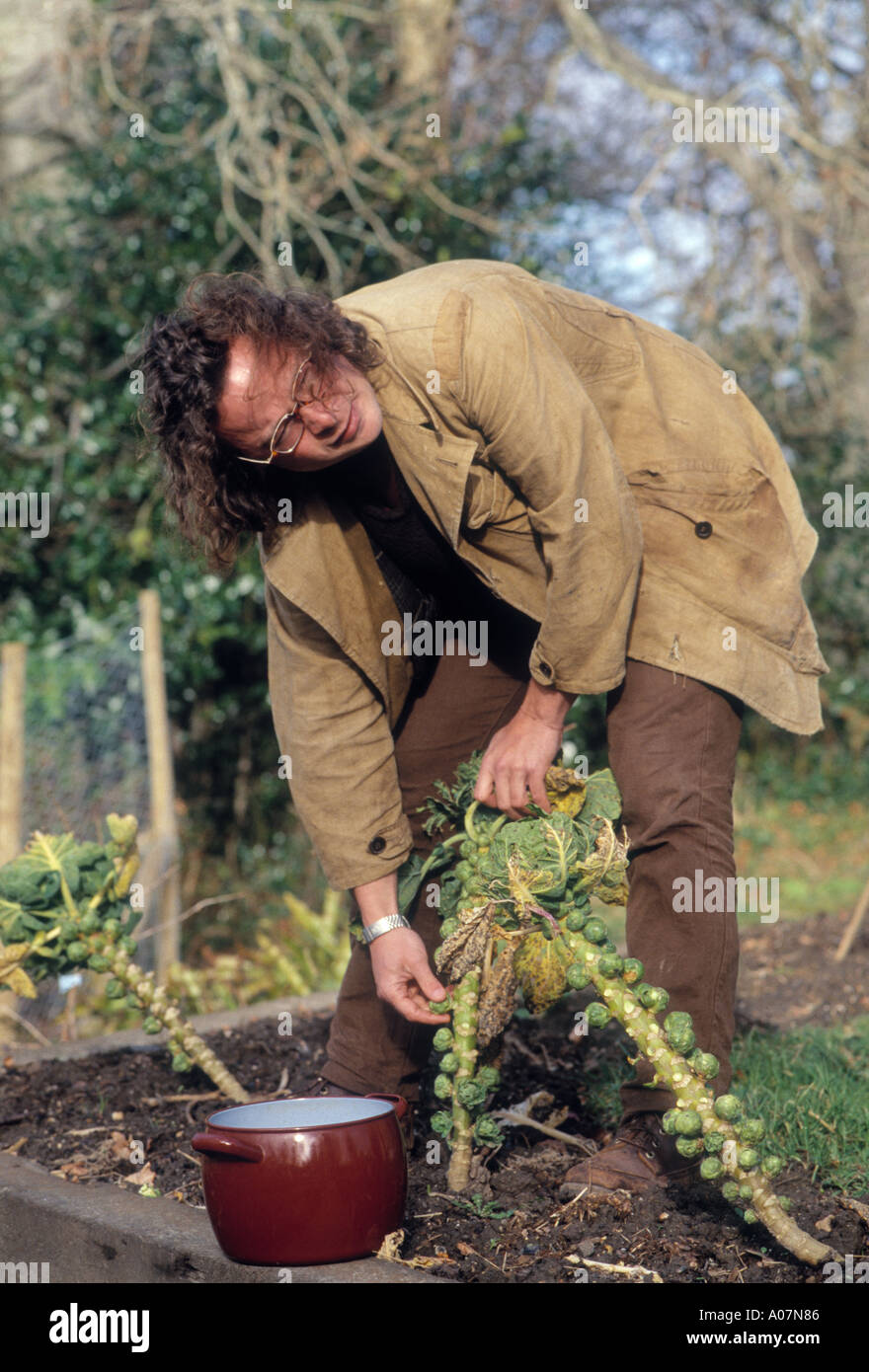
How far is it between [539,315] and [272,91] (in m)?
4.30

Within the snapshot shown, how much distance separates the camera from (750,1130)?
5.84 feet

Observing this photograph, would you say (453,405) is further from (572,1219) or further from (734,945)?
(572,1219)

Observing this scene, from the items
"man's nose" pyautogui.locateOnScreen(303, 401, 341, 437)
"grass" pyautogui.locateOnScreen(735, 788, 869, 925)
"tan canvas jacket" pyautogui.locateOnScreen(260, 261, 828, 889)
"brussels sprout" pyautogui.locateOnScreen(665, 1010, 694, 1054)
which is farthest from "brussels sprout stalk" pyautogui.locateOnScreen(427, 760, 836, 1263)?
"grass" pyautogui.locateOnScreen(735, 788, 869, 925)

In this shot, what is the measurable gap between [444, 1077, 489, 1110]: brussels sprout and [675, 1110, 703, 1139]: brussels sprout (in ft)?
1.51

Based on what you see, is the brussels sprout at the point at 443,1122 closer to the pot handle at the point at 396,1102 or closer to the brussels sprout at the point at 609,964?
the pot handle at the point at 396,1102

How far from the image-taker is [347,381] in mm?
2107

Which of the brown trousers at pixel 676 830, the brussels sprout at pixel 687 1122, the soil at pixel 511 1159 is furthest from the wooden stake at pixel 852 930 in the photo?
the brussels sprout at pixel 687 1122

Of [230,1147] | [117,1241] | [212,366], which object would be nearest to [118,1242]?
[117,1241]

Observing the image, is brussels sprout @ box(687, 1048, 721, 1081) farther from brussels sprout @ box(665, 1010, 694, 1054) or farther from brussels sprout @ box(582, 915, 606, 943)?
brussels sprout @ box(582, 915, 606, 943)

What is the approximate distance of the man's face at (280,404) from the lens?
6.77 ft

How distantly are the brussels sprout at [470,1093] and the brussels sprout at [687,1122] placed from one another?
0.46m

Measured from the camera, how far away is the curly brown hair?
81.0 inches

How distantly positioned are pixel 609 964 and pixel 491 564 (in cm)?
80
